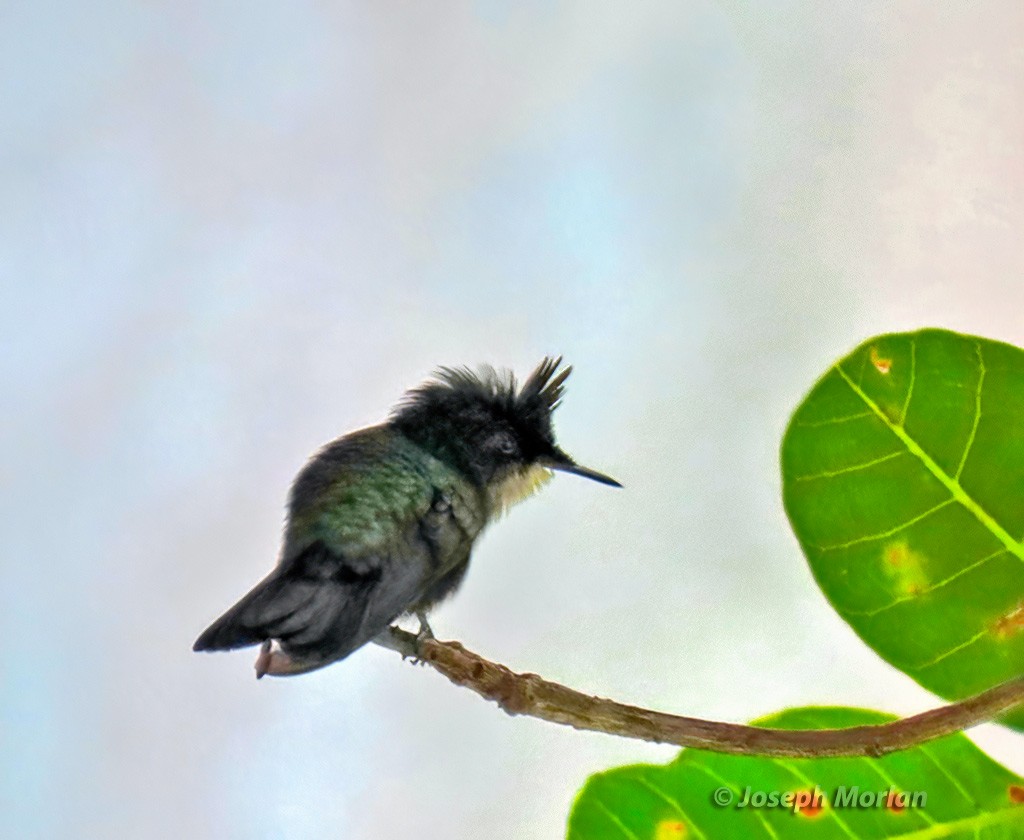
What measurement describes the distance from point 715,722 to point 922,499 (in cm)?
34

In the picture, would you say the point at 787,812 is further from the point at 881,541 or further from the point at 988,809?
the point at 881,541

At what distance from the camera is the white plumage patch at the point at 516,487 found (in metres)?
1.59

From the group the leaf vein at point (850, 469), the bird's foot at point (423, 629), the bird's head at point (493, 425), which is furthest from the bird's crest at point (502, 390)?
the leaf vein at point (850, 469)

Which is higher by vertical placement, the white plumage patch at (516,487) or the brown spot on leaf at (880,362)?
the white plumage patch at (516,487)

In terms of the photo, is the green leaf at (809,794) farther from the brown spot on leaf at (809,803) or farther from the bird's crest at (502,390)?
the bird's crest at (502,390)

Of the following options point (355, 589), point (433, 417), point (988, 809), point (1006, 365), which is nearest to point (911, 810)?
point (988, 809)

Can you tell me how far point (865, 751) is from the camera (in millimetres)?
835

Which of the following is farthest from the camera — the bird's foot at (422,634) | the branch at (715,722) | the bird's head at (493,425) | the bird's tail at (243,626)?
the bird's head at (493,425)

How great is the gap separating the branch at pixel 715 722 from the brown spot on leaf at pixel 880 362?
342mm

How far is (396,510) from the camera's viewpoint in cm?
129

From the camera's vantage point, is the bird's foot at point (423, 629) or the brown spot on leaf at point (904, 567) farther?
the bird's foot at point (423, 629)

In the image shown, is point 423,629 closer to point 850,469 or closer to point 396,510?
point 396,510

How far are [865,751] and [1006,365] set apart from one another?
0.42 metres

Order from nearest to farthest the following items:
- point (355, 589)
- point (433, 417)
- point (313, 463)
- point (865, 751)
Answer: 1. point (865, 751)
2. point (355, 589)
3. point (313, 463)
4. point (433, 417)
